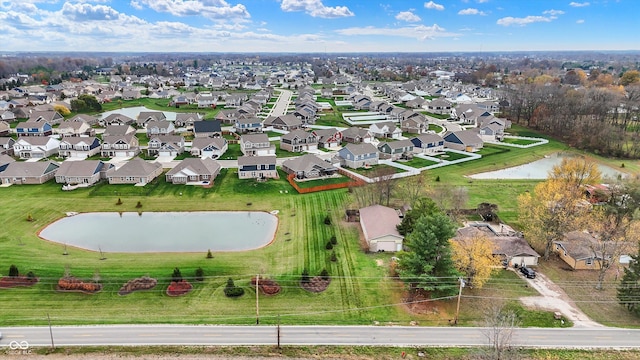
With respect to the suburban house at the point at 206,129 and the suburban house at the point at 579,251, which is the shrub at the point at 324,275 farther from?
the suburban house at the point at 206,129

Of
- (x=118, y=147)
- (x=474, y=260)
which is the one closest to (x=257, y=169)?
(x=118, y=147)

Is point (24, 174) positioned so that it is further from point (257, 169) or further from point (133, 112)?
point (133, 112)

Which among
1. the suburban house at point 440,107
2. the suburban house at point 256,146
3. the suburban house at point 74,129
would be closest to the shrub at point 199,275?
the suburban house at point 256,146

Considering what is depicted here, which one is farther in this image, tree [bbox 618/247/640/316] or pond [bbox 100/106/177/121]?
pond [bbox 100/106/177/121]

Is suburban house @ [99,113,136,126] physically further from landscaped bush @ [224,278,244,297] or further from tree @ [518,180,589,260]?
tree @ [518,180,589,260]

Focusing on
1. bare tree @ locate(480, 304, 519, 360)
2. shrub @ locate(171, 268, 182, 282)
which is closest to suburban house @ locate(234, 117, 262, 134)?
shrub @ locate(171, 268, 182, 282)

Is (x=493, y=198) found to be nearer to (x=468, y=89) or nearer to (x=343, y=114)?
(x=343, y=114)
